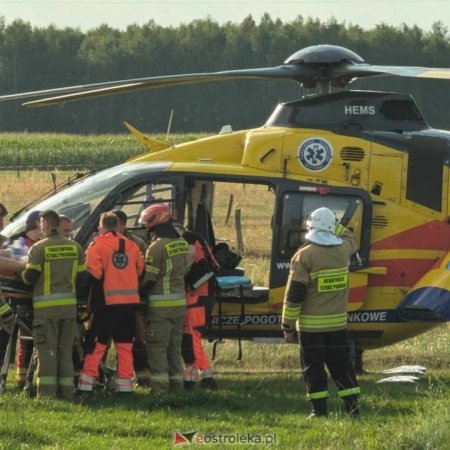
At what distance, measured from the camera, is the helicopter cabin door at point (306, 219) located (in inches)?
522

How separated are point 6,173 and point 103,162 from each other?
7082mm

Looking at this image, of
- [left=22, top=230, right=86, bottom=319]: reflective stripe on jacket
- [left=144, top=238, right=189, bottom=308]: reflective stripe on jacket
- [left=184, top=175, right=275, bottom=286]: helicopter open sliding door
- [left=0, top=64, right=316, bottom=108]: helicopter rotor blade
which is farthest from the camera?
[left=184, top=175, right=275, bottom=286]: helicopter open sliding door

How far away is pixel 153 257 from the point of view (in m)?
12.1

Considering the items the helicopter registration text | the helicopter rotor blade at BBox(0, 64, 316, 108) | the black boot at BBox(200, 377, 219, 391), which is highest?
the helicopter rotor blade at BBox(0, 64, 316, 108)

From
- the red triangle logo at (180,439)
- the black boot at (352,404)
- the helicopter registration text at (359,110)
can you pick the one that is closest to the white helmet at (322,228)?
the black boot at (352,404)

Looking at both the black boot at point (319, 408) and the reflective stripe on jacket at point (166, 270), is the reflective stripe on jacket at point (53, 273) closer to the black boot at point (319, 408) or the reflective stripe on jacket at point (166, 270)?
the reflective stripe on jacket at point (166, 270)

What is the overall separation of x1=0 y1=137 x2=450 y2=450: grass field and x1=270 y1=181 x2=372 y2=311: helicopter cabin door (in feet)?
3.44

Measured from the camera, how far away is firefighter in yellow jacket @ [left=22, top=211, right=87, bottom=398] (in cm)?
1173

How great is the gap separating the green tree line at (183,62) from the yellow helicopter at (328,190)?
5719 centimetres

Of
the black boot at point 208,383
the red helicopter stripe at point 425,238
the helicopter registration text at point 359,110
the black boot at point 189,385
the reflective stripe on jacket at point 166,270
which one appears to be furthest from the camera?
the helicopter registration text at point 359,110

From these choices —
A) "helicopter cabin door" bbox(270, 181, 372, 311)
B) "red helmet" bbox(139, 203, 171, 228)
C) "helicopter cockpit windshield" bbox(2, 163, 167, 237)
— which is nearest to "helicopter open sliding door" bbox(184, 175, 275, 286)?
"helicopter cabin door" bbox(270, 181, 372, 311)

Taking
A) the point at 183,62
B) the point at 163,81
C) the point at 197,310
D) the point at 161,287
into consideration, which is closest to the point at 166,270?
the point at 161,287

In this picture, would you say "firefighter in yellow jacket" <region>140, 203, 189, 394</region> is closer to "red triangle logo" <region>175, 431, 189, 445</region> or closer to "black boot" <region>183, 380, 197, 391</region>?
"black boot" <region>183, 380, 197, 391</region>

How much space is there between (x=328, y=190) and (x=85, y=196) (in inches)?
98.0
